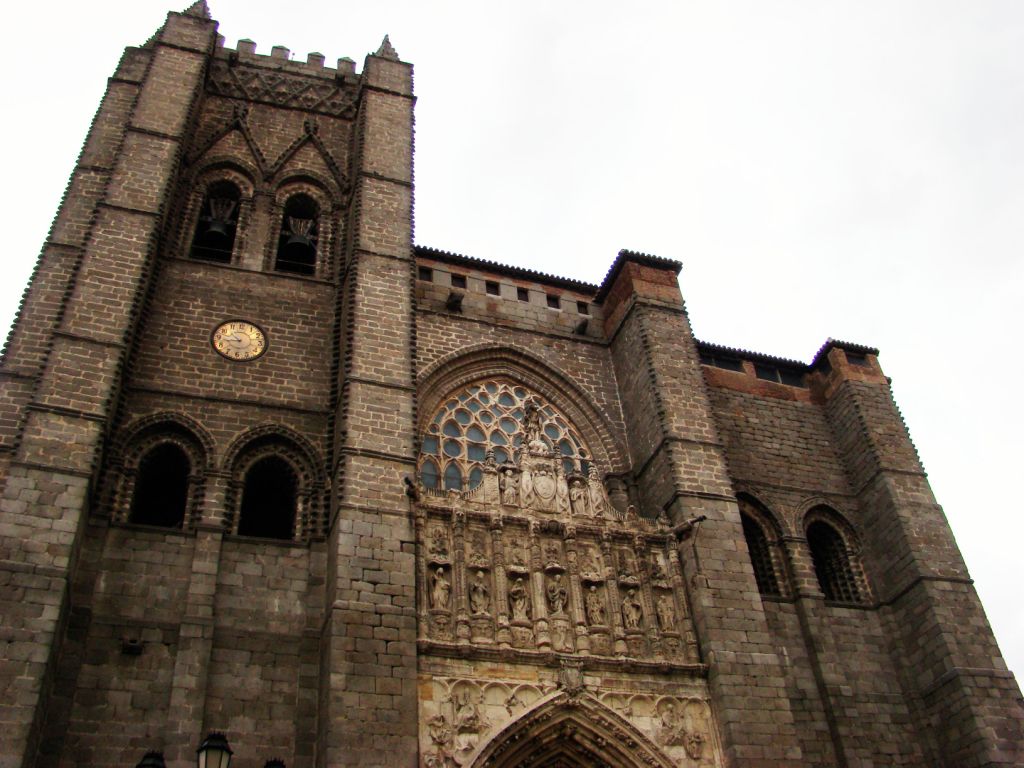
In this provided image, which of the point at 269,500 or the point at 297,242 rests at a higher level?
the point at 297,242

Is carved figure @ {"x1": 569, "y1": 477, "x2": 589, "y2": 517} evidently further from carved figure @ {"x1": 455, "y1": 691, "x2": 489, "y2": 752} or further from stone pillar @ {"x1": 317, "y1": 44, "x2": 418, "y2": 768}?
carved figure @ {"x1": 455, "y1": 691, "x2": 489, "y2": 752}

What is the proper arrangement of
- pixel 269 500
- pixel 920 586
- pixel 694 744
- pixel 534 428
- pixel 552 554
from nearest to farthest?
pixel 694 744 < pixel 552 554 < pixel 269 500 < pixel 920 586 < pixel 534 428

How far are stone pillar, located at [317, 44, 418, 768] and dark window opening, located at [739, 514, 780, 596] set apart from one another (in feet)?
18.7

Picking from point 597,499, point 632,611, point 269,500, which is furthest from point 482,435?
point 632,611

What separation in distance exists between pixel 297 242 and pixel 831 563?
10096 mm

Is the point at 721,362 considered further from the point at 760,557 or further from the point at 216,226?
the point at 216,226

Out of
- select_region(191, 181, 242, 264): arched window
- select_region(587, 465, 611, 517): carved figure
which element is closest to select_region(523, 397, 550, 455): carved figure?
select_region(587, 465, 611, 517): carved figure

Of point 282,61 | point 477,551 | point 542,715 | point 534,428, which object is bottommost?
point 542,715

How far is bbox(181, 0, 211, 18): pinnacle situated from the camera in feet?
59.0

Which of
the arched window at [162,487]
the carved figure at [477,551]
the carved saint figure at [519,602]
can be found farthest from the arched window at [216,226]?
the carved saint figure at [519,602]

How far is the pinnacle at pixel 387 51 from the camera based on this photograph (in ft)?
62.6

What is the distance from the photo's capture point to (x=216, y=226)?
16.0 meters

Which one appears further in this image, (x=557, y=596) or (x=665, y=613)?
(x=665, y=613)

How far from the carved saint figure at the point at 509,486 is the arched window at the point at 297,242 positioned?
16.7 ft
